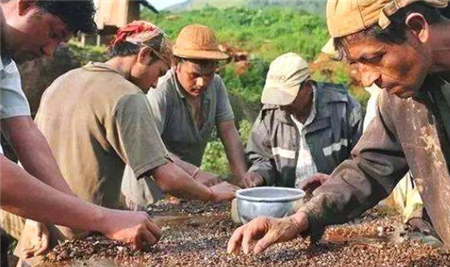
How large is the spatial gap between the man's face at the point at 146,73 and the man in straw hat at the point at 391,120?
1447mm

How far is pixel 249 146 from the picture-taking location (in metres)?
5.63

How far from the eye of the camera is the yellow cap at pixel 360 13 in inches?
106

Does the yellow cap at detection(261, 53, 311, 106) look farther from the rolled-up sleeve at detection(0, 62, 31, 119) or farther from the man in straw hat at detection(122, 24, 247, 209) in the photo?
the rolled-up sleeve at detection(0, 62, 31, 119)

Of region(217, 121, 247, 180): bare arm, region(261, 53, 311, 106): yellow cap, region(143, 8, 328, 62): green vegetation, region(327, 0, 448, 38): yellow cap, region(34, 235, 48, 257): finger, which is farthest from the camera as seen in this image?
region(143, 8, 328, 62): green vegetation

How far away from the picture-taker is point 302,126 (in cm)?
532

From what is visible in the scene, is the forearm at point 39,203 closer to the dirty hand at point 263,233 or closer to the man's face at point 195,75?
the dirty hand at point 263,233

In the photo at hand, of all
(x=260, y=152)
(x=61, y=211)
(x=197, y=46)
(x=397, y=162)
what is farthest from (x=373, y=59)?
(x=197, y=46)

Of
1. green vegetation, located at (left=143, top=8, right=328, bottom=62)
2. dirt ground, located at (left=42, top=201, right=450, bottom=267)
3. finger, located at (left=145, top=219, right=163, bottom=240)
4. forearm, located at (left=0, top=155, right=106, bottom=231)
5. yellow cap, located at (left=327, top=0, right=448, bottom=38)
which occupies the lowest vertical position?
green vegetation, located at (left=143, top=8, right=328, bottom=62)

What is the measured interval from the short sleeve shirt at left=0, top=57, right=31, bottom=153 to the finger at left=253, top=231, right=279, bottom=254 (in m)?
1.44

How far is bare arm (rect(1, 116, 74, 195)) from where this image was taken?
3695mm

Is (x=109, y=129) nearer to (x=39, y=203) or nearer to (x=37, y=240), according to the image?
(x=37, y=240)

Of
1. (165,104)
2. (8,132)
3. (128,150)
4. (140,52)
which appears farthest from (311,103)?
(8,132)

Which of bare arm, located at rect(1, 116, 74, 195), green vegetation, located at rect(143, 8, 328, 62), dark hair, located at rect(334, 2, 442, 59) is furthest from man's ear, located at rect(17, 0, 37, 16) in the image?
green vegetation, located at rect(143, 8, 328, 62)

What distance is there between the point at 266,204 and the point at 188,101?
2419mm
